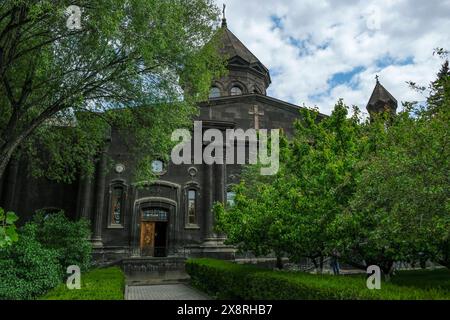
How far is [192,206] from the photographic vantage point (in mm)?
24672

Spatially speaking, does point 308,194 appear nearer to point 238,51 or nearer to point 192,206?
point 192,206

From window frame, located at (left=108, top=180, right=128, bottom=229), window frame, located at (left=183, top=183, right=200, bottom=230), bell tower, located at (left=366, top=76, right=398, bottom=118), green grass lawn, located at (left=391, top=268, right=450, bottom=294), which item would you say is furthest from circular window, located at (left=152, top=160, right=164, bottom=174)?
bell tower, located at (left=366, top=76, right=398, bottom=118)

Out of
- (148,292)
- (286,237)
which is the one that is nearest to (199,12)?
(286,237)

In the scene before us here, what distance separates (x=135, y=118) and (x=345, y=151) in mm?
8275

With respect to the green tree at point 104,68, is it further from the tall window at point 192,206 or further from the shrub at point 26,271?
the tall window at point 192,206

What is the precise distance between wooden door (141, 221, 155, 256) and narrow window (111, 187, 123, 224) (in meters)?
1.67

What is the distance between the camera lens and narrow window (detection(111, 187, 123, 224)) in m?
23.0

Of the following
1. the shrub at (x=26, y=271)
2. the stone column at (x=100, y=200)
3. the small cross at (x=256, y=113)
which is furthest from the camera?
the small cross at (x=256, y=113)

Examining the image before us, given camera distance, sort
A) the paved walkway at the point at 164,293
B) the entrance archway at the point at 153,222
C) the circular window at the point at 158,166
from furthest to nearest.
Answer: the circular window at the point at 158,166, the entrance archway at the point at 153,222, the paved walkway at the point at 164,293

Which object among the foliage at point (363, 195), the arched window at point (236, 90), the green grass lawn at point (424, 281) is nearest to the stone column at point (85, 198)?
the foliage at point (363, 195)

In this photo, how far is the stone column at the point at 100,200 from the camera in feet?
70.6

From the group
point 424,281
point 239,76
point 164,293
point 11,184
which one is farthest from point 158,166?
point 424,281

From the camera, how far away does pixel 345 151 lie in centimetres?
1035

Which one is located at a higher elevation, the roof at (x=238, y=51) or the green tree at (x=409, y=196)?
the roof at (x=238, y=51)
